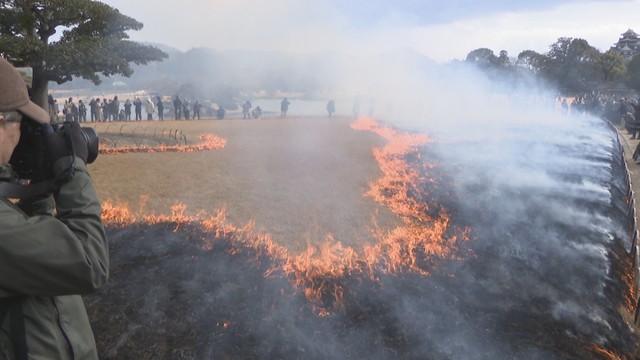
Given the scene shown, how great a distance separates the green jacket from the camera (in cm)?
137

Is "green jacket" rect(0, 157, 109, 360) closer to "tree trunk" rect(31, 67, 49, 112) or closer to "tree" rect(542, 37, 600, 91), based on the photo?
"tree trunk" rect(31, 67, 49, 112)

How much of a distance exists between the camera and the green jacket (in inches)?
3.4

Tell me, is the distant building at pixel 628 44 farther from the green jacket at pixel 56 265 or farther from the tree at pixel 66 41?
the green jacket at pixel 56 265

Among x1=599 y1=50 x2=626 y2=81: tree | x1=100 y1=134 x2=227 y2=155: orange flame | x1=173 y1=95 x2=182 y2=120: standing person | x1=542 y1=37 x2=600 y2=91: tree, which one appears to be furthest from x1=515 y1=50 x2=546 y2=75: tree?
x1=100 y1=134 x2=227 y2=155: orange flame

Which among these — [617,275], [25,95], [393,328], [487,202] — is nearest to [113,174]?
[393,328]

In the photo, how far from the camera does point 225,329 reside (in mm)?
4582

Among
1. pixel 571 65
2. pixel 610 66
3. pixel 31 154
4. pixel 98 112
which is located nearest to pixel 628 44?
pixel 610 66

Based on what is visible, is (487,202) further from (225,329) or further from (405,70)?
(405,70)

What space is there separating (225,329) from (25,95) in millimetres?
3579

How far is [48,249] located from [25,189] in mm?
309

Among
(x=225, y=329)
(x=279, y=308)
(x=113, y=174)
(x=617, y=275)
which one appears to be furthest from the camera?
(x=113, y=174)

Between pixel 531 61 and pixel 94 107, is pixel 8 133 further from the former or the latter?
pixel 531 61

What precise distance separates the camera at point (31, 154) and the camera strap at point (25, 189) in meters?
0.04

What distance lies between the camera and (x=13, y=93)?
1486 mm
